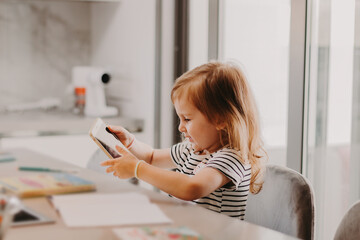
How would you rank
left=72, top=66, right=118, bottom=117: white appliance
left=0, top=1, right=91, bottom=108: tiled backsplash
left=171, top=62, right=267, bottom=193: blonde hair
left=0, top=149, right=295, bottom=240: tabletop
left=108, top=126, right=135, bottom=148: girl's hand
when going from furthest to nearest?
left=0, top=1, right=91, bottom=108: tiled backsplash, left=72, top=66, right=118, bottom=117: white appliance, left=108, top=126, right=135, bottom=148: girl's hand, left=171, top=62, right=267, bottom=193: blonde hair, left=0, top=149, right=295, bottom=240: tabletop

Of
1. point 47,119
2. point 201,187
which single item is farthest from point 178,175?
point 47,119

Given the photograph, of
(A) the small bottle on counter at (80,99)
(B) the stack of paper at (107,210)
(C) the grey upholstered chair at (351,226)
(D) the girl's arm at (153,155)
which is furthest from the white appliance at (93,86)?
(C) the grey upholstered chair at (351,226)

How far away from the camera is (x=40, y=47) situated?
10.2ft

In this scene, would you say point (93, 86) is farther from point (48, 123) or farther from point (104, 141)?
point (104, 141)

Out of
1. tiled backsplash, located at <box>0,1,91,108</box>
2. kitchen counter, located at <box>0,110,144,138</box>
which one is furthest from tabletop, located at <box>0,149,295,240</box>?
tiled backsplash, located at <box>0,1,91,108</box>

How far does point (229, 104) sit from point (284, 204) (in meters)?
0.32

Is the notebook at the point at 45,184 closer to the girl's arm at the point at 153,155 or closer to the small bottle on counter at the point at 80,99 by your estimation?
the girl's arm at the point at 153,155

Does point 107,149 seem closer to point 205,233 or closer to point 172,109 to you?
point 205,233

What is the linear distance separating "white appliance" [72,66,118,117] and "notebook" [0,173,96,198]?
1.53m

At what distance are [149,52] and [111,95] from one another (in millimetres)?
473

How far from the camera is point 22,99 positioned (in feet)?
10.1

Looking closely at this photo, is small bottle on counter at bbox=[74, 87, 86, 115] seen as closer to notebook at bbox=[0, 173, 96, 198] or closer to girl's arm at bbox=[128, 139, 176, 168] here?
girl's arm at bbox=[128, 139, 176, 168]

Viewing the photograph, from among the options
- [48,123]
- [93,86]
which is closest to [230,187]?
[48,123]

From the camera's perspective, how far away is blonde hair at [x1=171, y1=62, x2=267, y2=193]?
1366 millimetres
